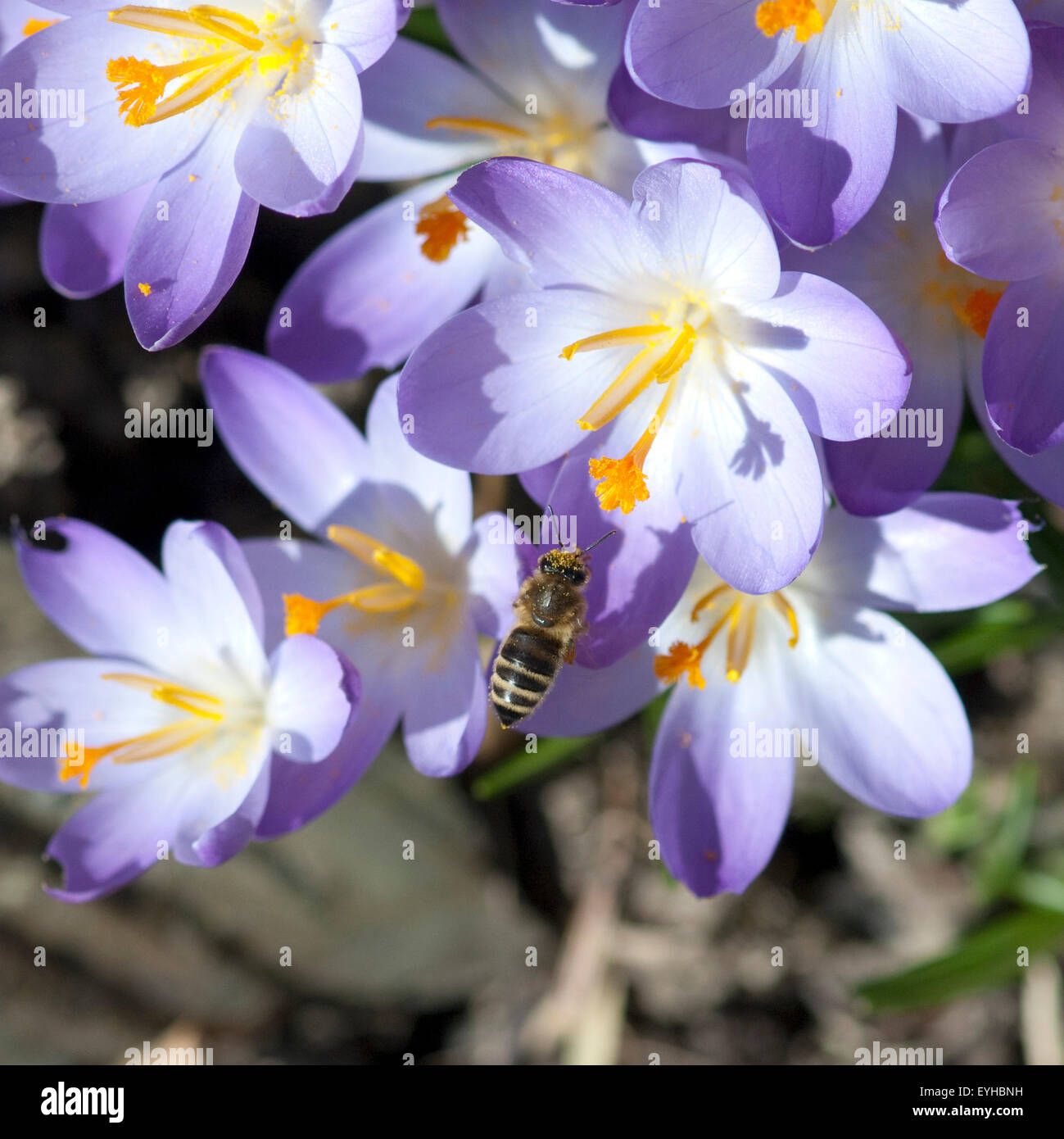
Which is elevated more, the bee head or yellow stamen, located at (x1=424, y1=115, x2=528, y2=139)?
yellow stamen, located at (x1=424, y1=115, x2=528, y2=139)

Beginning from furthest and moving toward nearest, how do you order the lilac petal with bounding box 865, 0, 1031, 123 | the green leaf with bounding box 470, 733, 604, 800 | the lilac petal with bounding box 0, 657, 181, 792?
1. the green leaf with bounding box 470, 733, 604, 800
2. the lilac petal with bounding box 0, 657, 181, 792
3. the lilac petal with bounding box 865, 0, 1031, 123

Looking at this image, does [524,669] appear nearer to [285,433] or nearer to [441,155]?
[285,433]

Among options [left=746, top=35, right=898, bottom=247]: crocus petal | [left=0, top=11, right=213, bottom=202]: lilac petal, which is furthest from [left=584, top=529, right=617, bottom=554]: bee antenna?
[left=0, top=11, right=213, bottom=202]: lilac petal

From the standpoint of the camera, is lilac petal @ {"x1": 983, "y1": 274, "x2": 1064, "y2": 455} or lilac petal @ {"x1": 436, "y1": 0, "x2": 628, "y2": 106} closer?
lilac petal @ {"x1": 983, "y1": 274, "x2": 1064, "y2": 455}

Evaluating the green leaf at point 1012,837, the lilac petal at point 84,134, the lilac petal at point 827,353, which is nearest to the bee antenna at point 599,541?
the lilac petal at point 827,353

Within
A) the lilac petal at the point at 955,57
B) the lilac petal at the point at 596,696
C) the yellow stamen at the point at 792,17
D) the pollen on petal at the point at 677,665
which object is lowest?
the lilac petal at the point at 596,696

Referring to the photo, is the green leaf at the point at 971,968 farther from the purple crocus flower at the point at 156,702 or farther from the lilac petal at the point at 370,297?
the lilac petal at the point at 370,297

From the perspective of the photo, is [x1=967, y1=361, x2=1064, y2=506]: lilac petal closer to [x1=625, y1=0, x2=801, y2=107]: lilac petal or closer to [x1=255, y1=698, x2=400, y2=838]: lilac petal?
[x1=625, y1=0, x2=801, y2=107]: lilac petal
